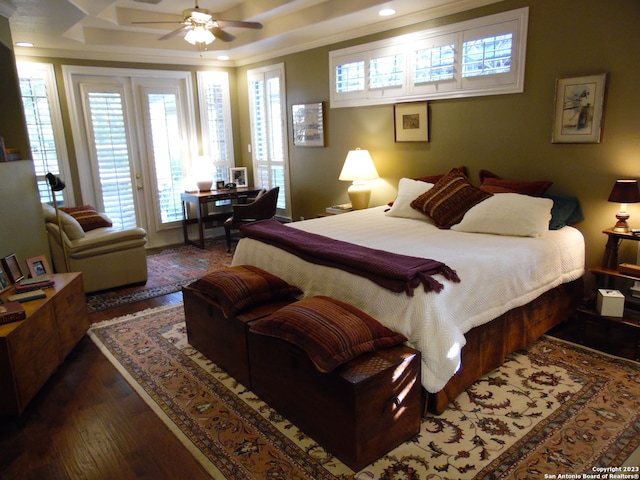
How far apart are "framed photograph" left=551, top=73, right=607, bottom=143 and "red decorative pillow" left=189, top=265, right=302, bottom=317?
2386mm

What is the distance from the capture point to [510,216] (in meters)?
3.21

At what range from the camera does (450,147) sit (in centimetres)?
423

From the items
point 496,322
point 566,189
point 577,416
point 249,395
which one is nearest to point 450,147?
point 566,189

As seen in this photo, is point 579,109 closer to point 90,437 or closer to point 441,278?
point 441,278

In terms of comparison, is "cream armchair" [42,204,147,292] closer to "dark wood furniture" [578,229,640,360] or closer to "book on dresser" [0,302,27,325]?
"book on dresser" [0,302,27,325]

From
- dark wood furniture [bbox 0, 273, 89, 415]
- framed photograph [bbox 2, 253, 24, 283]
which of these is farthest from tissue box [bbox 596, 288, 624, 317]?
framed photograph [bbox 2, 253, 24, 283]

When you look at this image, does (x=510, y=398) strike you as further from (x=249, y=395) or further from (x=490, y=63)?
(x=490, y=63)

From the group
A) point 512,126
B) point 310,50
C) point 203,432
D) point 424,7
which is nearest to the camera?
point 203,432

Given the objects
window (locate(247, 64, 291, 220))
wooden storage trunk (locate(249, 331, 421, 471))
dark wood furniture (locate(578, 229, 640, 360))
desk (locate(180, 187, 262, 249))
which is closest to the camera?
wooden storage trunk (locate(249, 331, 421, 471))

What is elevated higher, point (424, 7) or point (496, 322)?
point (424, 7)

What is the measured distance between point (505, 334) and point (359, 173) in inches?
97.6

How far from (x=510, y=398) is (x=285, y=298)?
1.44 meters

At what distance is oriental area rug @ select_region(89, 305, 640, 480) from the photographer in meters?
2.02

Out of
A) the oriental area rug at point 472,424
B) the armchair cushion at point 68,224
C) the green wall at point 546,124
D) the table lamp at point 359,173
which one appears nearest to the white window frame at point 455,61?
the green wall at point 546,124
